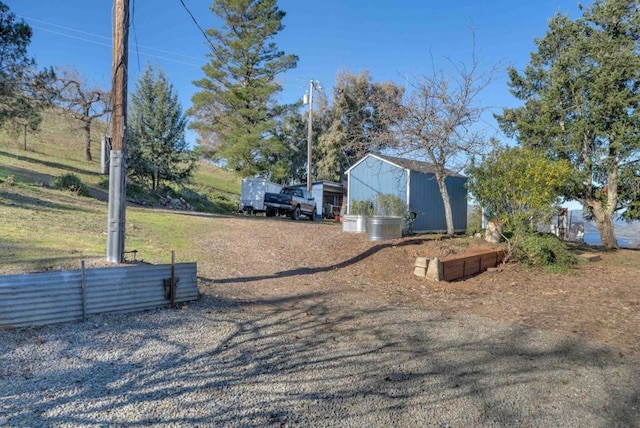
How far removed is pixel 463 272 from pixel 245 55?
88.4ft

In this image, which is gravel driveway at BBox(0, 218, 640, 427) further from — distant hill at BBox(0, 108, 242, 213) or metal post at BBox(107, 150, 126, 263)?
distant hill at BBox(0, 108, 242, 213)

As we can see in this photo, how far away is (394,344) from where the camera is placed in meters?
4.28

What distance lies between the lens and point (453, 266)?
8148 millimetres

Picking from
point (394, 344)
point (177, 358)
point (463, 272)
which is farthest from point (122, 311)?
point (463, 272)

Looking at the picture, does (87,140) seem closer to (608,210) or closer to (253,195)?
(253,195)

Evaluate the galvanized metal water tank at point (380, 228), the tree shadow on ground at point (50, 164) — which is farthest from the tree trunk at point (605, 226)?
the tree shadow on ground at point (50, 164)

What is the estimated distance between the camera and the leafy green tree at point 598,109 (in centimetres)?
1402

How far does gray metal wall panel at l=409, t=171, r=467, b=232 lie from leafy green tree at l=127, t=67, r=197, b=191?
13970 millimetres

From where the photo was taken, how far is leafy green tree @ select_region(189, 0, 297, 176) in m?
29.6

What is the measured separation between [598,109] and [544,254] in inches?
333

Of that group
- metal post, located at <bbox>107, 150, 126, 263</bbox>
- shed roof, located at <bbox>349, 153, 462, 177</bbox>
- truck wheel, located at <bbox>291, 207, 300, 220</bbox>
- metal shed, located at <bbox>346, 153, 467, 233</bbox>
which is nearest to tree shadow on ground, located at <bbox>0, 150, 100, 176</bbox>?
truck wheel, located at <bbox>291, 207, 300, 220</bbox>

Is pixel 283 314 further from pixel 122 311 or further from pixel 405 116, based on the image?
pixel 405 116

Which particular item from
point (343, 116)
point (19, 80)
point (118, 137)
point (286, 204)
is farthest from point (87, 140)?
point (118, 137)

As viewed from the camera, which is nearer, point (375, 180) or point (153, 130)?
point (375, 180)
